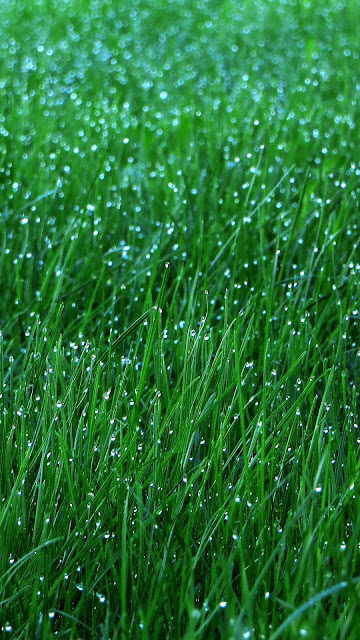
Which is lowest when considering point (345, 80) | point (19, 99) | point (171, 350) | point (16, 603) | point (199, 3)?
point (16, 603)

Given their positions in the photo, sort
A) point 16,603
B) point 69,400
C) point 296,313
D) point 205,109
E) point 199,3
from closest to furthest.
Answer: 1. point 16,603
2. point 69,400
3. point 296,313
4. point 205,109
5. point 199,3

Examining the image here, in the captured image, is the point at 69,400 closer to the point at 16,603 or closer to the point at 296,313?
the point at 16,603

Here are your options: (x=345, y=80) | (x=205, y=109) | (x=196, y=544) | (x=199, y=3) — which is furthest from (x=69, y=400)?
(x=199, y=3)

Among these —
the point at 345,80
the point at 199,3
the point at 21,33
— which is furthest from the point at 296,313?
the point at 199,3

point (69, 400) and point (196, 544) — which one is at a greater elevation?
point (69, 400)

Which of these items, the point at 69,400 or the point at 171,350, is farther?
the point at 171,350

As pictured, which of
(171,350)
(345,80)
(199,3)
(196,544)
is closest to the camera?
(196,544)
